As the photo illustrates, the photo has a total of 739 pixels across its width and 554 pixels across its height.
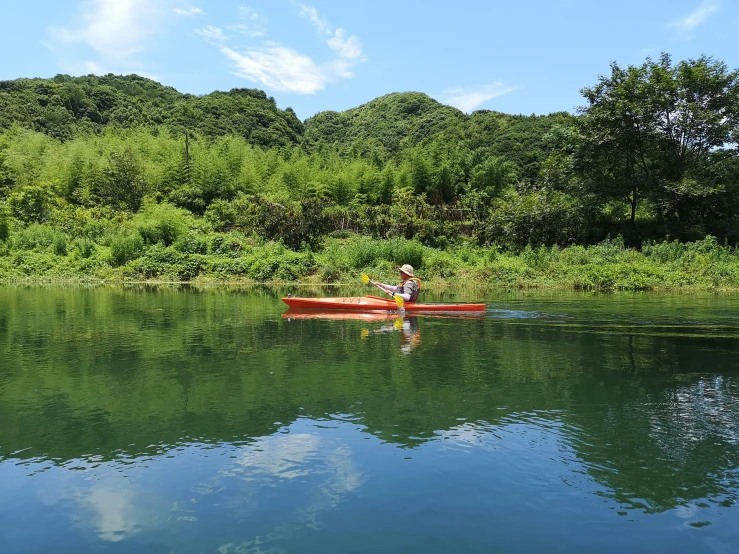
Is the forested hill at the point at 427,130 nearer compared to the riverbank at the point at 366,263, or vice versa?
the riverbank at the point at 366,263

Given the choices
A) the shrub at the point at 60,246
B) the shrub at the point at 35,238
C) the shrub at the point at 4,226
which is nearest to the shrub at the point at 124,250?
the shrub at the point at 60,246

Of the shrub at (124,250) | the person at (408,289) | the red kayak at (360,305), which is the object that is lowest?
the red kayak at (360,305)

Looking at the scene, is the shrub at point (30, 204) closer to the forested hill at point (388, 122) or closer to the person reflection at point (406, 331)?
the person reflection at point (406, 331)

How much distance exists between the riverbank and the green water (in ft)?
40.4

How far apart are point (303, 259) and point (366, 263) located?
295 centimetres

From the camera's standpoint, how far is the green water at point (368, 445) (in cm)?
352

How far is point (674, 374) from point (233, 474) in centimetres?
604

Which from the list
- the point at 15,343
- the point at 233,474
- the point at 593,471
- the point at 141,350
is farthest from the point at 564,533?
the point at 15,343

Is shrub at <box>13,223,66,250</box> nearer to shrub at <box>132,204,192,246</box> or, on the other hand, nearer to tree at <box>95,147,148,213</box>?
shrub at <box>132,204,192,246</box>

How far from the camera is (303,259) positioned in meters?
25.6

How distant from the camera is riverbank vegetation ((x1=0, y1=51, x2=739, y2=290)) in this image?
24.6 meters

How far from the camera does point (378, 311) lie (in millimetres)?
13734

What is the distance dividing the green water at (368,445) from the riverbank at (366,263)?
1231cm

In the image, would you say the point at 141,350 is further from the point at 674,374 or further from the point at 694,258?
the point at 694,258
